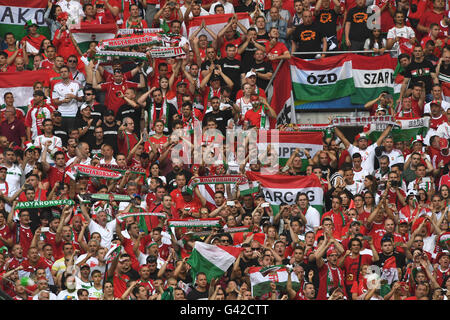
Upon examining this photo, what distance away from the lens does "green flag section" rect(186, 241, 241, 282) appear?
704 inches

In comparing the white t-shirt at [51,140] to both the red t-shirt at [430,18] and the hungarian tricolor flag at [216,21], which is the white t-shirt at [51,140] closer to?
the hungarian tricolor flag at [216,21]

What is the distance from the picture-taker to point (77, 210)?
1939 centimetres

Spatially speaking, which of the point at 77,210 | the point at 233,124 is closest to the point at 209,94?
the point at 233,124

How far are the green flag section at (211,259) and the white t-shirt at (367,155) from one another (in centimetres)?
341

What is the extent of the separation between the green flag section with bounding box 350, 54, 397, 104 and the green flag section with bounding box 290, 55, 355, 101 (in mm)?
110

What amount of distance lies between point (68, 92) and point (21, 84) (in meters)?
1.17

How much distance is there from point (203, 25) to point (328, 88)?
8.60 ft

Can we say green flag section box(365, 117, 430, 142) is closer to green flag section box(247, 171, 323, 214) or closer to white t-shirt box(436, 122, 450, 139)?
white t-shirt box(436, 122, 450, 139)

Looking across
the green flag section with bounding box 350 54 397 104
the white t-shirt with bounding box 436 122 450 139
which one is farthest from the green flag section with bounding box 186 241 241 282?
the green flag section with bounding box 350 54 397 104

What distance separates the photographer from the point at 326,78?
73.3ft

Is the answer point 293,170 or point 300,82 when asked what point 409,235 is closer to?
point 293,170

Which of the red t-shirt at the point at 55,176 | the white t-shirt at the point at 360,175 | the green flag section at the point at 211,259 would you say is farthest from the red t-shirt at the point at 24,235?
the white t-shirt at the point at 360,175

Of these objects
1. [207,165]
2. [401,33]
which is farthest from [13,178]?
[401,33]

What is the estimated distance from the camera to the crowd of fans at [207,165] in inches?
706
